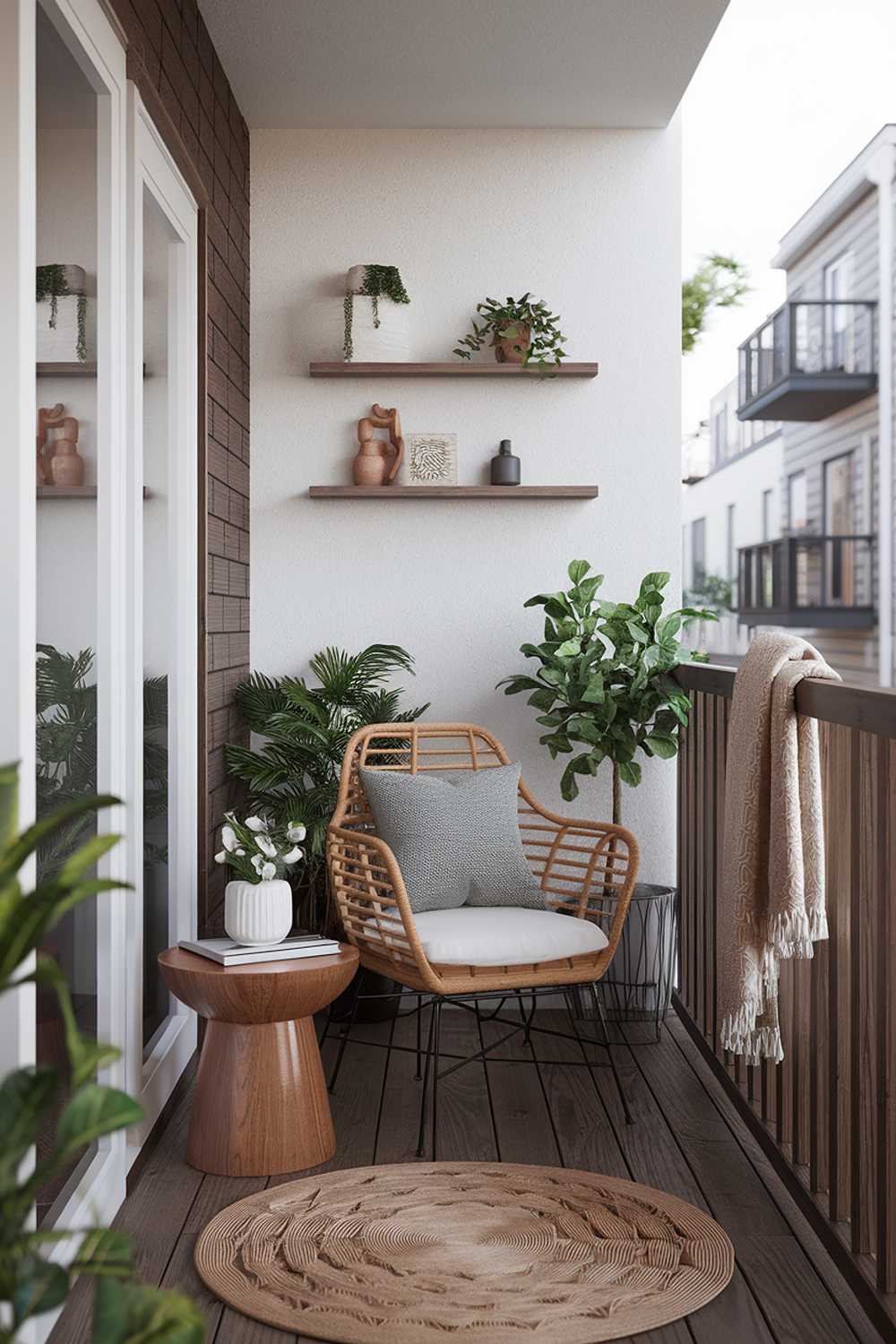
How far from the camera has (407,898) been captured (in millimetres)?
3061

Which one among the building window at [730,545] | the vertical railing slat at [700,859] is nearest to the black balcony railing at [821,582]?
the building window at [730,545]

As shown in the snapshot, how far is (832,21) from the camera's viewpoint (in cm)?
534

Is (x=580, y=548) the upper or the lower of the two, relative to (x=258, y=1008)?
upper

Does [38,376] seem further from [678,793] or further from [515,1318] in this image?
[678,793]

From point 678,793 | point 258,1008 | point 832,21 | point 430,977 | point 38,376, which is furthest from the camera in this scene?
point 832,21

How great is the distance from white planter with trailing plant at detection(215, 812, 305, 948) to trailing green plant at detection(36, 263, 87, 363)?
1.13m

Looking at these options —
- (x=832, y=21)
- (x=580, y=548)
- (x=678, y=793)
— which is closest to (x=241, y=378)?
(x=580, y=548)

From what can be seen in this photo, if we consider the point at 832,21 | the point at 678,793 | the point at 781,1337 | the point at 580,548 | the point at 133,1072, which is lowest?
the point at 781,1337

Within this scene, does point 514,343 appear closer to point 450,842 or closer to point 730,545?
point 450,842

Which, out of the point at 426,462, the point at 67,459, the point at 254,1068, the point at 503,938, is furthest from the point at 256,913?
the point at 426,462

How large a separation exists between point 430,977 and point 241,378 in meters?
2.00

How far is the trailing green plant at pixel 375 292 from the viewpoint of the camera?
158 inches

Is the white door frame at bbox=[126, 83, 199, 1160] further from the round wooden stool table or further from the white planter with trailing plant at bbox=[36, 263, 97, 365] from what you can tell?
the white planter with trailing plant at bbox=[36, 263, 97, 365]

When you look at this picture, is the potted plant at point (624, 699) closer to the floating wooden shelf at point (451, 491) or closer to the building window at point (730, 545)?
the floating wooden shelf at point (451, 491)
